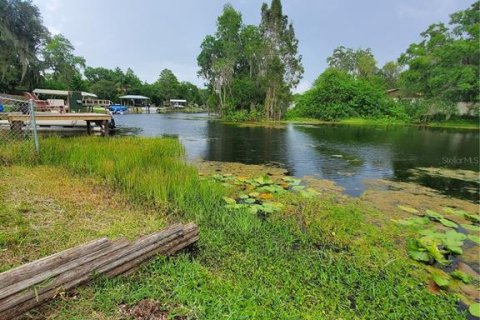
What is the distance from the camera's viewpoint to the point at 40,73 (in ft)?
79.3

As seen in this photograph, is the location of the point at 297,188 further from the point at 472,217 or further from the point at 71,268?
the point at 71,268

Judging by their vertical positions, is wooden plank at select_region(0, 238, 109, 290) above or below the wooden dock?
below

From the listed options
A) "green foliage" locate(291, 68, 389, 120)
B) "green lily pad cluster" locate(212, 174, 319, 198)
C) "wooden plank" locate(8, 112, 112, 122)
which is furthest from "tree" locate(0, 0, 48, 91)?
"green foliage" locate(291, 68, 389, 120)

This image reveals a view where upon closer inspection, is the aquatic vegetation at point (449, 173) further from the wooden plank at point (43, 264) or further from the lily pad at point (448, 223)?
the wooden plank at point (43, 264)

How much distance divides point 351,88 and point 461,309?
32596 millimetres

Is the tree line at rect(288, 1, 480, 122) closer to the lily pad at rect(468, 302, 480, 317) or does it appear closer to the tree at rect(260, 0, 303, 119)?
the tree at rect(260, 0, 303, 119)

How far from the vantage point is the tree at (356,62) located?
43.9 m

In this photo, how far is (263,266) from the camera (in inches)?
113

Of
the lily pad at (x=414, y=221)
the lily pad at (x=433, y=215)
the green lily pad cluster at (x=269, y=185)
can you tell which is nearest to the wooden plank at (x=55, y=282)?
the green lily pad cluster at (x=269, y=185)

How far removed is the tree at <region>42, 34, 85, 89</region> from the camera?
89.5ft

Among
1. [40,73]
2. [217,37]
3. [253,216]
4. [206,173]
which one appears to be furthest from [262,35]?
[253,216]

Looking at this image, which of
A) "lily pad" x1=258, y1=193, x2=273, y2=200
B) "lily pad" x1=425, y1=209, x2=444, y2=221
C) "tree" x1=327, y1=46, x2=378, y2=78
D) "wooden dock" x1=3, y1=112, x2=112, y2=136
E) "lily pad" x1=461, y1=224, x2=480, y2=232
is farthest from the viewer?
"tree" x1=327, y1=46, x2=378, y2=78

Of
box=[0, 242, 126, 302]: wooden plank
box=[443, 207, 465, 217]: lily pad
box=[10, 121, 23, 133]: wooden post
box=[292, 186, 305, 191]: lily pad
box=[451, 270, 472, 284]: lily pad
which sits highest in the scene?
box=[10, 121, 23, 133]: wooden post

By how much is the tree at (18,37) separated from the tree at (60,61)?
190 centimetres
